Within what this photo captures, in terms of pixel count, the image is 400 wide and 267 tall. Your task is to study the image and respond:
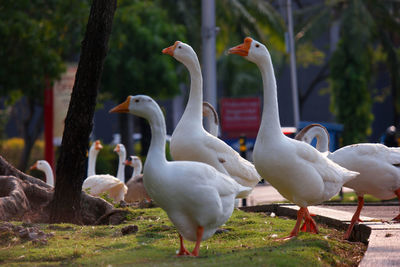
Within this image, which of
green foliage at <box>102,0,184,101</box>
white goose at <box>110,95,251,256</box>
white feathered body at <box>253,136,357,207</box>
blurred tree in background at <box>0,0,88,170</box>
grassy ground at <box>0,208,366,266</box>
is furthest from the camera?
green foliage at <box>102,0,184,101</box>

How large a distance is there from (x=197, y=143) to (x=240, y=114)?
11972mm

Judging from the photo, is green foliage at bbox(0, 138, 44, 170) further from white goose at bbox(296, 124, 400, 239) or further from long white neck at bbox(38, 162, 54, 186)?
white goose at bbox(296, 124, 400, 239)

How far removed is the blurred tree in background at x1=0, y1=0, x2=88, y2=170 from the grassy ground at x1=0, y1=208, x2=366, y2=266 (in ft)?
46.1

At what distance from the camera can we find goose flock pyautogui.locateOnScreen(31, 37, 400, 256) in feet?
19.4

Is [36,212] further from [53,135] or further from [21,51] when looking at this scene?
[21,51]

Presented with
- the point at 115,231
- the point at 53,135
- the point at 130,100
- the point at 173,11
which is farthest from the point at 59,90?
the point at 130,100

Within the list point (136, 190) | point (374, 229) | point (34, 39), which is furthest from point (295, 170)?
point (34, 39)

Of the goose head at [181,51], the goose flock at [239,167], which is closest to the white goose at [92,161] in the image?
the goose flock at [239,167]

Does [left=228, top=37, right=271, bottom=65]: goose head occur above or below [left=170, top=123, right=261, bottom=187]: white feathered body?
above

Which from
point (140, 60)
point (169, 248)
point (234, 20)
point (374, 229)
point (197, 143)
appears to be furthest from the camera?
point (234, 20)

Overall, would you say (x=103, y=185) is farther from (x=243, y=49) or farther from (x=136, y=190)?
(x=243, y=49)

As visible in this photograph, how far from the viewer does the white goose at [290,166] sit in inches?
278

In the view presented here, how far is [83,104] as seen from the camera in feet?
27.8

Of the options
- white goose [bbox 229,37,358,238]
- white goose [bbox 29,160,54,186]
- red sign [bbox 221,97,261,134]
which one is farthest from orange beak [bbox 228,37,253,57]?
red sign [bbox 221,97,261,134]
